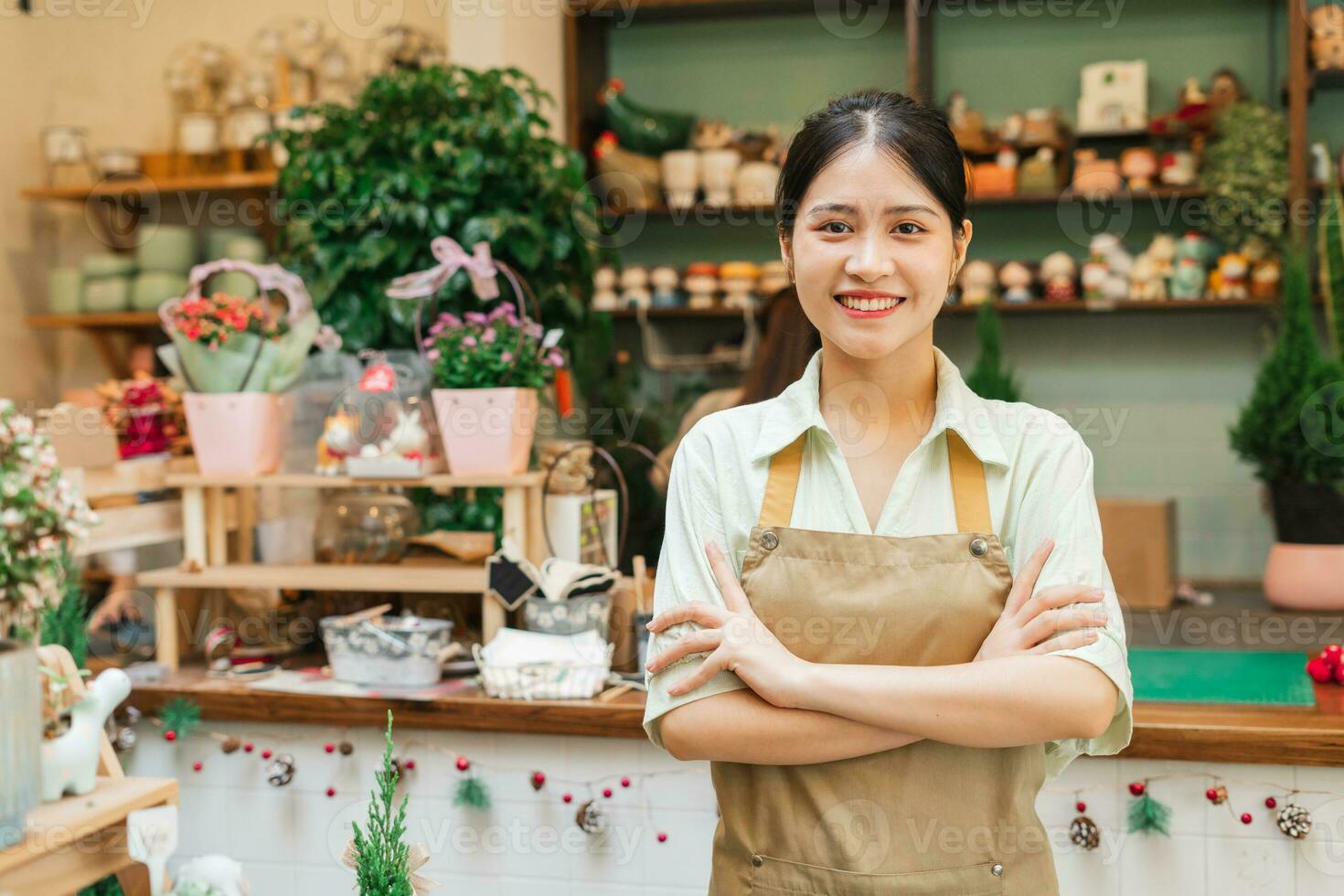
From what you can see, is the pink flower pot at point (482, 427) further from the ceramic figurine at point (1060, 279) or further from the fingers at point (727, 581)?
the ceramic figurine at point (1060, 279)

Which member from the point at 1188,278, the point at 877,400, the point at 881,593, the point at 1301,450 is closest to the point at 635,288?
the point at 1188,278

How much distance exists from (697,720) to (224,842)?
1391mm

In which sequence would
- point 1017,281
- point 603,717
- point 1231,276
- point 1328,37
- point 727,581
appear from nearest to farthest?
point 727,581
point 603,717
point 1328,37
point 1231,276
point 1017,281

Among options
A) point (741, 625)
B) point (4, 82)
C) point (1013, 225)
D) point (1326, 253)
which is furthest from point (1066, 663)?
point (4, 82)

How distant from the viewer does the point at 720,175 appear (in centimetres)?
443

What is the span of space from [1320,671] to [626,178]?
288 centimetres

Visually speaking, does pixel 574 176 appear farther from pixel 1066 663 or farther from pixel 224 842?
pixel 1066 663

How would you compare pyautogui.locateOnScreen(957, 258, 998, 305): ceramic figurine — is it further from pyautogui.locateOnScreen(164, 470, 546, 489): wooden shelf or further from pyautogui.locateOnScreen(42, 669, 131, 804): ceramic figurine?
pyautogui.locateOnScreen(42, 669, 131, 804): ceramic figurine

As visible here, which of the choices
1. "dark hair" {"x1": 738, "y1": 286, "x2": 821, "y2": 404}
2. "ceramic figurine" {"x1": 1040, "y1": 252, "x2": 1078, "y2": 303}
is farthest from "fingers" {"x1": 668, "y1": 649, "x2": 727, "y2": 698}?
"ceramic figurine" {"x1": 1040, "y1": 252, "x2": 1078, "y2": 303}

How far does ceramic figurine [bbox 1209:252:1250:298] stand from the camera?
401cm

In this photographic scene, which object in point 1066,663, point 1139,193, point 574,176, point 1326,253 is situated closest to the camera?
point 1066,663

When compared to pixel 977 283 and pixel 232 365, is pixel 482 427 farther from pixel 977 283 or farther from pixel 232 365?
pixel 977 283

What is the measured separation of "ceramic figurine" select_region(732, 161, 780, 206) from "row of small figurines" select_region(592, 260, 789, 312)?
0.21 m

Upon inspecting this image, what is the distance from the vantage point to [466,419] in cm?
234
